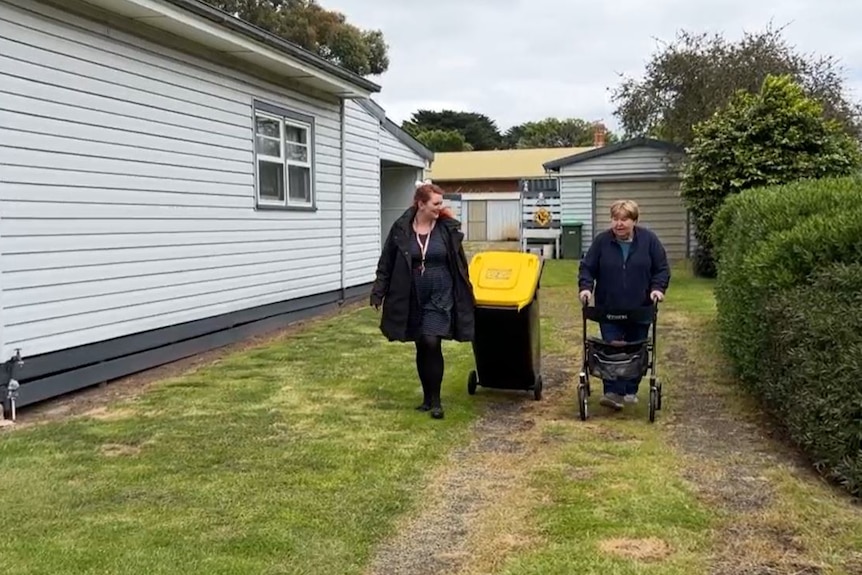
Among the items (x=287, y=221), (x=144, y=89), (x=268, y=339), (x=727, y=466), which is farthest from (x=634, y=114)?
(x=727, y=466)

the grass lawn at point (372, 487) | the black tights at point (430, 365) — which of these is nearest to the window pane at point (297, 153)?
the grass lawn at point (372, 487)

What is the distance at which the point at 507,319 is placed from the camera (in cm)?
635

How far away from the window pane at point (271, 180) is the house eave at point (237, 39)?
1.16m

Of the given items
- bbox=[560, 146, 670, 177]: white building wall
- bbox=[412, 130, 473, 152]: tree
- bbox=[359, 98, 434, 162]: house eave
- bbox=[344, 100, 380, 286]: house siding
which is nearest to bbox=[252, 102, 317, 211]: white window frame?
bbox=[344, 100, 380, 286]: house siding

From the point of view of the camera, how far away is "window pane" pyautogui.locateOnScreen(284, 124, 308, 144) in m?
11.1

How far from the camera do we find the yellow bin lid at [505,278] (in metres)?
6.28

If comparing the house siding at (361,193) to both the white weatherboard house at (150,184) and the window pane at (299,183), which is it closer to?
the white weatherboard house at (150,184)

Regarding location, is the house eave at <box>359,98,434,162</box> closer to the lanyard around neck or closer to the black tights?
the lanyard around neck

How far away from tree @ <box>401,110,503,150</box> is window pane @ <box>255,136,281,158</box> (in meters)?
54.3

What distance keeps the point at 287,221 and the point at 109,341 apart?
3776 mm

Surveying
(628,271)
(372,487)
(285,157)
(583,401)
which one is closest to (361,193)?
(285,157)

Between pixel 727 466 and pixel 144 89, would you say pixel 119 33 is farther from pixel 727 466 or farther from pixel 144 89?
pixel 727 466

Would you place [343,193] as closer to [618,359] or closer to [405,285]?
[405,285]

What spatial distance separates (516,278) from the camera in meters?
6.37
